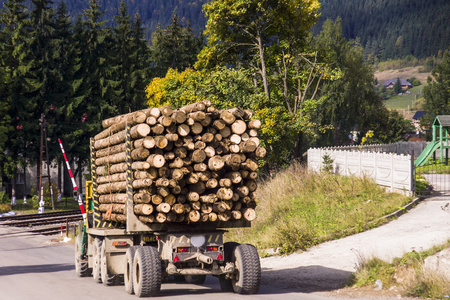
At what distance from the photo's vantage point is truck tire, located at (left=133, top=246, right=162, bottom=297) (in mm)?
11133

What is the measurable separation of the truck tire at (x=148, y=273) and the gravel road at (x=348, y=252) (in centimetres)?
309

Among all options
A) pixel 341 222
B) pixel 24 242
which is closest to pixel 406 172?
pixel 341 222

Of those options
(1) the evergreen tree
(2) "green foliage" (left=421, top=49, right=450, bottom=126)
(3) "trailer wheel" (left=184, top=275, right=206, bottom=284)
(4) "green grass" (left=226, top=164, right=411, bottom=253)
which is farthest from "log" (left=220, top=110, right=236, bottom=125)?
(2) "green foliage" (left=421, top=49, right=450, bottom=126)

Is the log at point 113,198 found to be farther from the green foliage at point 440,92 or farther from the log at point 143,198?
the green foliage at point 440,92

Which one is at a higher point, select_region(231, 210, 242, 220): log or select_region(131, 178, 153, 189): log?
select_region(131, 178, 153, 189): log

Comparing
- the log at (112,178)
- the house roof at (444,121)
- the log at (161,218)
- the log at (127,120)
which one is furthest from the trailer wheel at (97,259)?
the house roof at (444,121)

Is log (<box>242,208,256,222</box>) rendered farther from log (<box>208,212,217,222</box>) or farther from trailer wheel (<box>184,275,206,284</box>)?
trailer wheel (<box>184,275,206,284</box>)

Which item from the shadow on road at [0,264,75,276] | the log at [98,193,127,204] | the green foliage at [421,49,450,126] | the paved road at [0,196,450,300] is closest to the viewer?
the paved road at [0,196,450,300]

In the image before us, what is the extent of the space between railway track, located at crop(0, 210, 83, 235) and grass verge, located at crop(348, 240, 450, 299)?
1829cm

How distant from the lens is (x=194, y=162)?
11484 mm

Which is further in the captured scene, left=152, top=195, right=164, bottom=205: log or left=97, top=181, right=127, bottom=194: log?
left=97, top=181, right=127, bottom=194: log

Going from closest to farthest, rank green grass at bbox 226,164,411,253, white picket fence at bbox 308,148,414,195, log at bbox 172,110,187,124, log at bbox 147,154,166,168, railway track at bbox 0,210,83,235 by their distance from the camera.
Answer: log at bbox 147,154,166,168, log at bbox 172,110,187,124, green grass at bbox 226,164,411,253, white picket fence at bbox 308,148,414,195, railway track at bbox 0,210,83,235

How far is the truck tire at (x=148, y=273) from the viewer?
1113 cm

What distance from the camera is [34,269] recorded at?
16.8 metres
